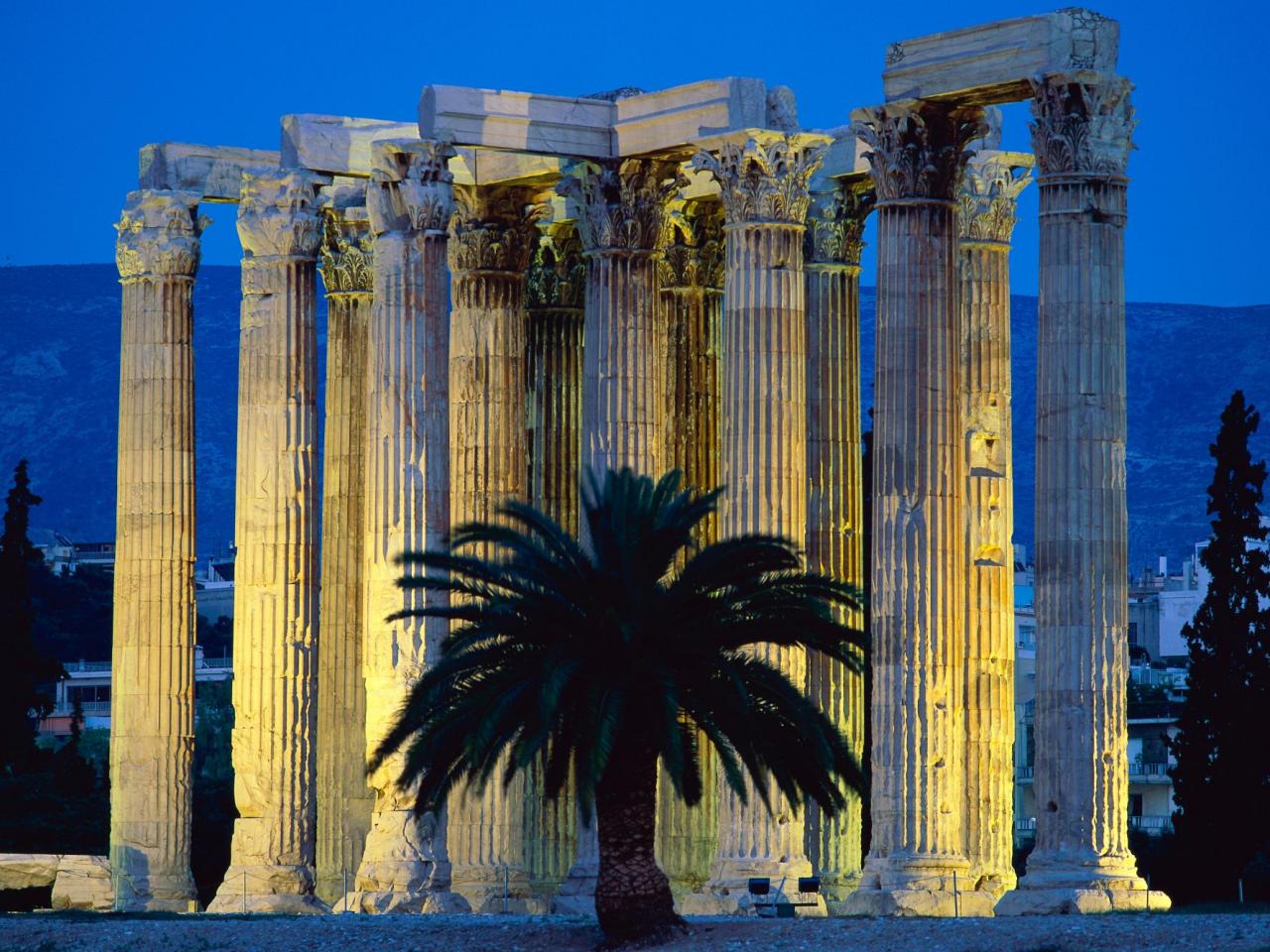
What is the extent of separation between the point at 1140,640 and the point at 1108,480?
421 feet

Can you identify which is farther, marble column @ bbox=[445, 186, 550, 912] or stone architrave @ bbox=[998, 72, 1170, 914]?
marble column @ bbox=[445, 186, 550, 912]

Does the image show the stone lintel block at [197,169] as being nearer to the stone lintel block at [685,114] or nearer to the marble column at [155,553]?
the marble column at [155,553]

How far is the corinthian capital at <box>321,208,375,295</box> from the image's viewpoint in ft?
293

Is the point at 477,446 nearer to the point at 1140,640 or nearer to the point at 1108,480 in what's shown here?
the point at 1108,480

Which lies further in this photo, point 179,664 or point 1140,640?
point 1140,640

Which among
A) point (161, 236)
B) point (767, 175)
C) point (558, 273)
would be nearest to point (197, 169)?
point (161, 236)

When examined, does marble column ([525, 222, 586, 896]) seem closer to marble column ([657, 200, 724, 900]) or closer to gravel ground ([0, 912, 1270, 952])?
marble column ([657, 200, 724, 900])

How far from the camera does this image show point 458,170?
86.1 metres

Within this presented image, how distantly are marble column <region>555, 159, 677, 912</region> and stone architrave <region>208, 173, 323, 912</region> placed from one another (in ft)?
21.9

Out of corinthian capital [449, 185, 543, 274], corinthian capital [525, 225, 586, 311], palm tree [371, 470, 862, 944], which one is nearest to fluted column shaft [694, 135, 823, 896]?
corinthian capital [449, 185, 543, 274]

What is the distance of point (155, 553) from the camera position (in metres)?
84.2

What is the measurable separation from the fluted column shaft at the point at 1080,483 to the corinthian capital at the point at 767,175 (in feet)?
28.3

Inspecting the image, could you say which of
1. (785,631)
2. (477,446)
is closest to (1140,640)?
(477,446)

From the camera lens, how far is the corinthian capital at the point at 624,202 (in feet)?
269
